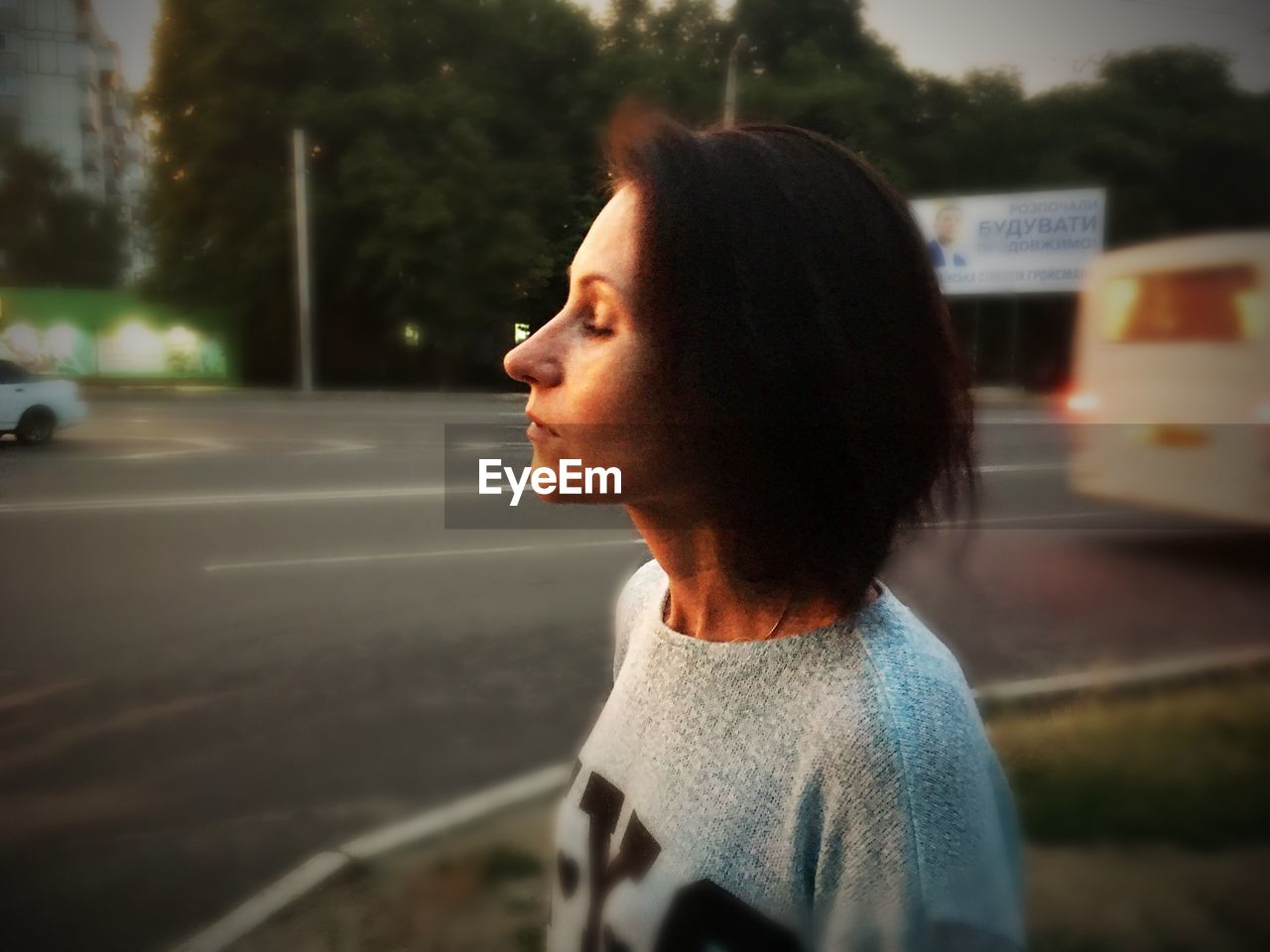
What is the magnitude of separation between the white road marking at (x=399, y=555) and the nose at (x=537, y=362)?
602cm

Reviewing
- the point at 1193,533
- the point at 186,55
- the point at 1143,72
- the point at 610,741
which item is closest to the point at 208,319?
Answer: the point at 186,55

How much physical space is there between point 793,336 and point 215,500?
32.0ft

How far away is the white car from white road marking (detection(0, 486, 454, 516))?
537 cm

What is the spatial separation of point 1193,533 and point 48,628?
345 inches

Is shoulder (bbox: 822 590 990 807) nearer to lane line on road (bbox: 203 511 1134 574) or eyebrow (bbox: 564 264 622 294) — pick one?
eyebrow (bbox: 564 264 622 294)

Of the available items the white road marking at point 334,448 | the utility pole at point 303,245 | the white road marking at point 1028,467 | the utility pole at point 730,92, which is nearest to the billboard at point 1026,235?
the white road marking at point 1028,467

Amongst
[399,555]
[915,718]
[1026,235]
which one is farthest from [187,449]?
[1026,235]

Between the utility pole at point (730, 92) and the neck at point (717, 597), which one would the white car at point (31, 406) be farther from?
the neck at point (717, 597)

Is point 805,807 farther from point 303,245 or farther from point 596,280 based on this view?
point 303,245

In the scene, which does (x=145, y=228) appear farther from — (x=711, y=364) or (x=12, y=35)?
(x=711, y=364)

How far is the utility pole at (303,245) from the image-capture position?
24188 millimetres

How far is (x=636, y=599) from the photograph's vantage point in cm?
111

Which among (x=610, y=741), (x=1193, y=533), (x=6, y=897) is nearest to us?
(x=610, y=741)

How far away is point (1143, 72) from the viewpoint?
1328 centimetres
